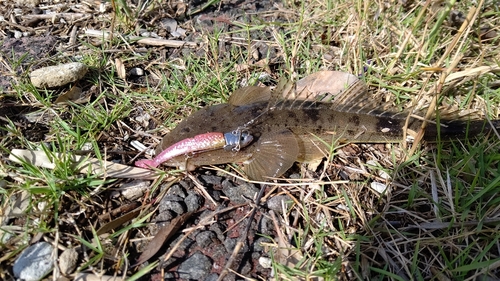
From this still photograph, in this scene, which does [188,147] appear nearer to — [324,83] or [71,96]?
[71,96]

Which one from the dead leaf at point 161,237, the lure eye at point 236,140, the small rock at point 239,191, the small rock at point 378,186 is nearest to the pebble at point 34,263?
the dead leaf at point 161,237

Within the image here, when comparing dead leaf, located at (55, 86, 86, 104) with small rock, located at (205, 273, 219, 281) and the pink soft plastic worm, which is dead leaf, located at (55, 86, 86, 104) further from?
small rock, located at (205, 273, 219, 281)

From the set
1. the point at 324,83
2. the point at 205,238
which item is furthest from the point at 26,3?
the point at 205,238

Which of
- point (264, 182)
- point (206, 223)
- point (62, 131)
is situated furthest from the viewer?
point (62, 131)

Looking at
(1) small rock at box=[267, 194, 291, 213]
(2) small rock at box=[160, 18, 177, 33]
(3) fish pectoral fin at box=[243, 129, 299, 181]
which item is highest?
(2) small rock at box=[160, 18, 177, 33]

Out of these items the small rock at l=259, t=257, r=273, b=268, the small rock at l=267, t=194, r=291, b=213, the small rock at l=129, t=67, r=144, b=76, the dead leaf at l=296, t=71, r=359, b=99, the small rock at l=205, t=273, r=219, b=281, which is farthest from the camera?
the small rock at l=129, t=67, r=144, b=76

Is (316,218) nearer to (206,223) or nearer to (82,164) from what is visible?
(206,223)

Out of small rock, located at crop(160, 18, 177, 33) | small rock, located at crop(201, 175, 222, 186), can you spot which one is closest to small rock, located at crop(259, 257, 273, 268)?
small rock, located at crop(201, 175, 222, 186)

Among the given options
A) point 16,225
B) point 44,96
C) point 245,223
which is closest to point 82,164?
point 16,225

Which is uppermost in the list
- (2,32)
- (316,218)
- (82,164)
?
(2,32)
